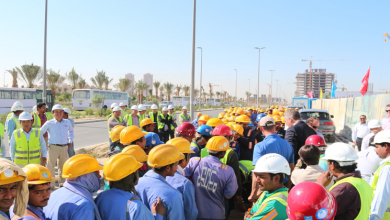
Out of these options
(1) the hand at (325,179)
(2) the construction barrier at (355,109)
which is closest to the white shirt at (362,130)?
(2) the construction barrier at (355,109)

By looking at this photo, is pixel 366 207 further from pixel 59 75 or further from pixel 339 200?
pixel 59 75

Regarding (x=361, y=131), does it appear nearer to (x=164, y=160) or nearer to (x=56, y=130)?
(x=164, y=160)

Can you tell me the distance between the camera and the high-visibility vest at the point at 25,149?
17.2 feet

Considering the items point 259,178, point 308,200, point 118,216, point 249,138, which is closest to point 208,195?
point 259,178

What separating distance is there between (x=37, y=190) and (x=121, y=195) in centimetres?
65

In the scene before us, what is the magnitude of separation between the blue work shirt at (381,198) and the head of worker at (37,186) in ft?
9.49

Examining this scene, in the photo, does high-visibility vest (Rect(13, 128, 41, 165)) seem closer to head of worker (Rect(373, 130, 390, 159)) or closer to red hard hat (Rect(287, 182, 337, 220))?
red hard hat (Rect(287, 182, 337, 220))

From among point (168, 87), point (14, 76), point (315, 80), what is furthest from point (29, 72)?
point (315, 80)

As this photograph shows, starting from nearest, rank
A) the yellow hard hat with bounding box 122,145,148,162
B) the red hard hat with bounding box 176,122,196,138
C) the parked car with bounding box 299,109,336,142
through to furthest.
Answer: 1. the yellow hard hat with bounding box 122,145,148,162
2. the red hard hat with bounding box 176,122,196,138
3. the parked car with bounding box 299,109,336,142

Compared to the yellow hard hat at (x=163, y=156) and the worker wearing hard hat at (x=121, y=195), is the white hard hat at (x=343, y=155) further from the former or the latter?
the worker wearing hard hat at (x=121, y=195)

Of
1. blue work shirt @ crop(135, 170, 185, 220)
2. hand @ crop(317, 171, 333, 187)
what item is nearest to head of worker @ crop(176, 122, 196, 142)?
blue work shirt @ crop(135, 170, 185, 220)

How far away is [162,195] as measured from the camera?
257cm

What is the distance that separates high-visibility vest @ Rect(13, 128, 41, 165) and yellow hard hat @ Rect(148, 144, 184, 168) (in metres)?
3.71

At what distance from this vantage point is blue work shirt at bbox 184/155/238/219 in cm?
333
